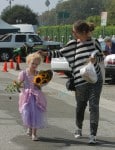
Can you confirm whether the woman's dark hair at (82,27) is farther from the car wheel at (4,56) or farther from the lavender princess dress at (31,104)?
the car wheel at (4,56)

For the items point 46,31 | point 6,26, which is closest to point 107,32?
point 6,26

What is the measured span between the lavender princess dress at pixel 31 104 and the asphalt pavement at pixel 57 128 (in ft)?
0.97

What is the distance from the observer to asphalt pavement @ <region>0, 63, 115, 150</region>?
7968 mm

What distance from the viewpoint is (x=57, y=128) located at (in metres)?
9.58

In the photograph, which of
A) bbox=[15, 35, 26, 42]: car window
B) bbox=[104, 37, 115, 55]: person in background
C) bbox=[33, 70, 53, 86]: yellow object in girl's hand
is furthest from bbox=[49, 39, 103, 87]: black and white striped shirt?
bbox=[15, 35, 26, 42]: car window

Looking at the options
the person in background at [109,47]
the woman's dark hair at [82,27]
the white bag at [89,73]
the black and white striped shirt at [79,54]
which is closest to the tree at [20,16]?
the person in background at [109,47]

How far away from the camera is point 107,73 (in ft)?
61.2

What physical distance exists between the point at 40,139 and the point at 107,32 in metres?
45.1

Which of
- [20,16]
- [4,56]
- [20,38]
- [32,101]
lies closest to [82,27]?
[32,101]

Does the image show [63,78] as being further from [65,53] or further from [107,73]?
[65,53]

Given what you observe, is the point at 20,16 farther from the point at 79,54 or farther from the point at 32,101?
the point at 79,54

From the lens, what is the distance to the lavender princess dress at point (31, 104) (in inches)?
326

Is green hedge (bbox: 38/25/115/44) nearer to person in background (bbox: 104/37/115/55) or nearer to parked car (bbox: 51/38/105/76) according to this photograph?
parked car (bbox: 51/38/105/76)

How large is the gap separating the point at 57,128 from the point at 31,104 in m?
1.40
